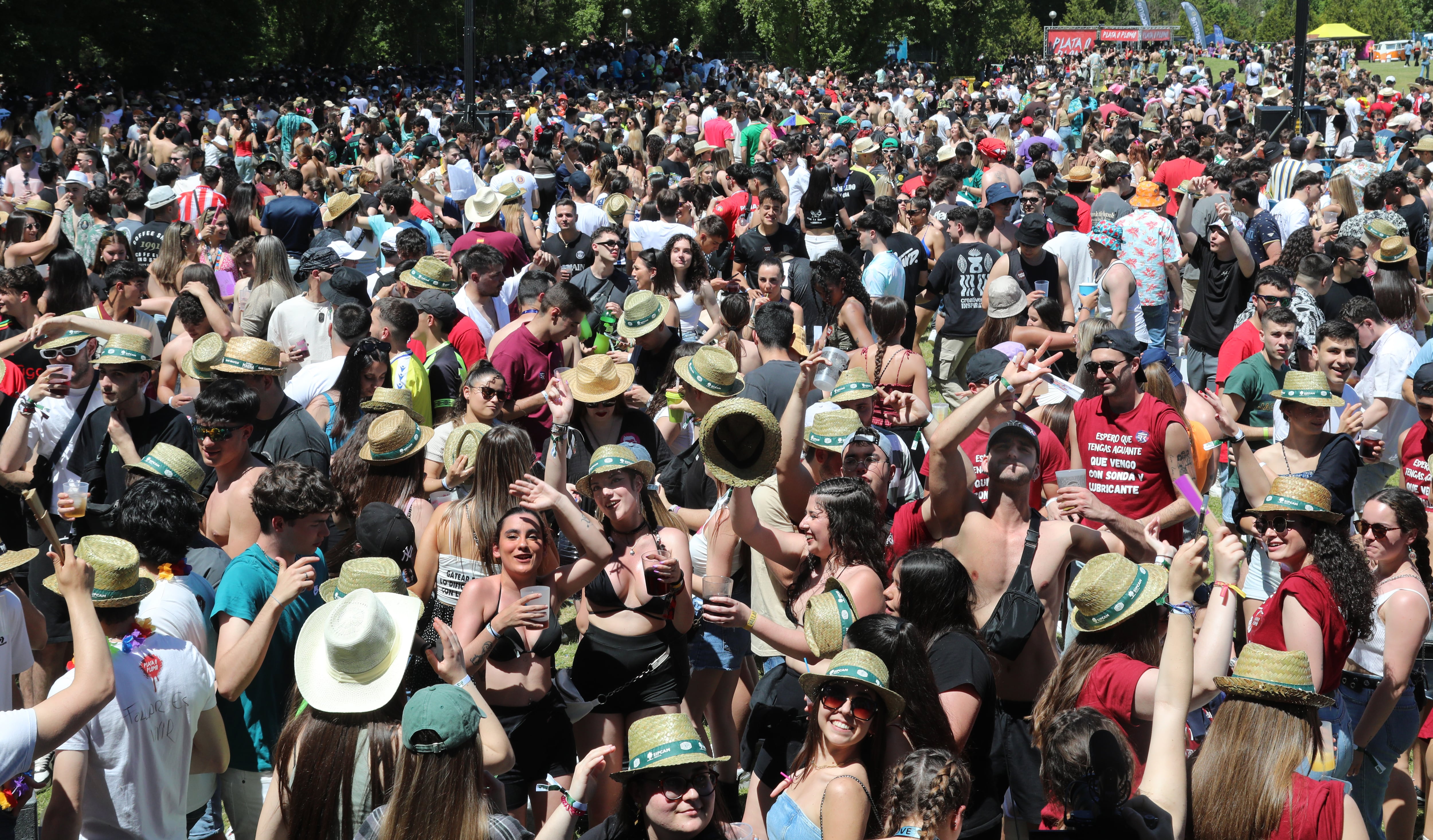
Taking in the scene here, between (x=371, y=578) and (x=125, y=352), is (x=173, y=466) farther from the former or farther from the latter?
(x=371, y=578)

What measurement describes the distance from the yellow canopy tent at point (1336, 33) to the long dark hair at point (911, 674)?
69680 millimetres

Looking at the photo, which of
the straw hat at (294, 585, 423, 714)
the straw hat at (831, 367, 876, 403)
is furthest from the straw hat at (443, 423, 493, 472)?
the straw hat at (294, 585, 423, 714)

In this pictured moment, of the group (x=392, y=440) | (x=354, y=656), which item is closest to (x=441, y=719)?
(x=354, y=656)

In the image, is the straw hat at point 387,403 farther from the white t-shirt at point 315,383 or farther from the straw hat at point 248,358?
the white t-shirt at point 315,383

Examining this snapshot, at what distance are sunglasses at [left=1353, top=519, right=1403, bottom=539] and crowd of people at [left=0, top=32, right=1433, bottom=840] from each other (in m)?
0.02

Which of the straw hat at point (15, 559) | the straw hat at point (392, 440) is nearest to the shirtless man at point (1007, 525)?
the straw hat at point (392, 440)

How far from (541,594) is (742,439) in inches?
37.0

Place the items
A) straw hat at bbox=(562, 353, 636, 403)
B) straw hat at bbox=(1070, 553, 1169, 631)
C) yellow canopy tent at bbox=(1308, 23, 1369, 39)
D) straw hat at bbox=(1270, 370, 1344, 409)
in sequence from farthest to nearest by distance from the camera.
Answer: yellow canopy tent at bbox=(1308, 23, 1369, 39)
straw hat at bbox=(562, 353, 636, 403)
straw hat at bbox=(1270, 370, 1344, 409)
straw hat at bbox=(1070, 553, 1169, 631)

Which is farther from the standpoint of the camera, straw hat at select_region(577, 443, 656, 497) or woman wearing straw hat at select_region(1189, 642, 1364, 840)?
straw hat at select_region(577, 443, 656, 497)

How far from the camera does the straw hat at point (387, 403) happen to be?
18.7 feet

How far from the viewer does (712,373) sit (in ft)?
18.1

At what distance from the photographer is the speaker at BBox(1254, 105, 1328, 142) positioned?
63.2 feet

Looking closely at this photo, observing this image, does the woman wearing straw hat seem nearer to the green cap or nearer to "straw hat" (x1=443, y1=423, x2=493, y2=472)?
the green cap

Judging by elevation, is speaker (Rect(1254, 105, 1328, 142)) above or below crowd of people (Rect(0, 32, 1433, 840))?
above
